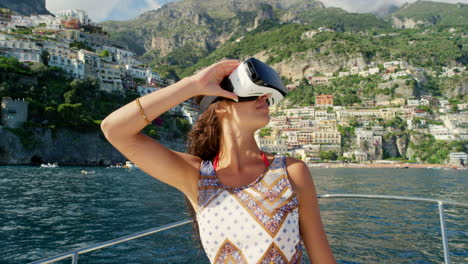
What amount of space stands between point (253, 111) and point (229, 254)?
0.43 metres

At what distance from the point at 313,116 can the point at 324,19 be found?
76988 millimetres

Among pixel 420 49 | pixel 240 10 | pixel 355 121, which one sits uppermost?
pixel 240 10

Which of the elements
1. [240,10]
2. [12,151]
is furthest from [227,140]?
[240,10]

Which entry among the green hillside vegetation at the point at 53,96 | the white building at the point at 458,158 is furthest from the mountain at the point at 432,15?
the green hillside vegetation at the point at 53,96

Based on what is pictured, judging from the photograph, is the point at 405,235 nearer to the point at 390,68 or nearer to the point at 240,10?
the point at 390,68

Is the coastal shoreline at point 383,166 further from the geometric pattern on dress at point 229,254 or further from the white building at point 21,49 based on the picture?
the geometric pattern on dress at point 229,254

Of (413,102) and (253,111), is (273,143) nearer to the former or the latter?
(413,102)

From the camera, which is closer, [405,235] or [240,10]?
[405,235]

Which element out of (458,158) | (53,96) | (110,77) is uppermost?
(110,77)

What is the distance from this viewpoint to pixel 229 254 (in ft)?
3.16

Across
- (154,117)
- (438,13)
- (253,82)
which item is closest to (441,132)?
(253,82)

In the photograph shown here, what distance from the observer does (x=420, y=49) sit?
330ft

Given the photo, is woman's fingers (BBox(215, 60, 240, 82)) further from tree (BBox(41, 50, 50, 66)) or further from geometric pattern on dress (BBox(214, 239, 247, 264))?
tree (BBox(41, 50, 50, 66))

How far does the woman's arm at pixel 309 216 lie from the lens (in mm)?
1013
